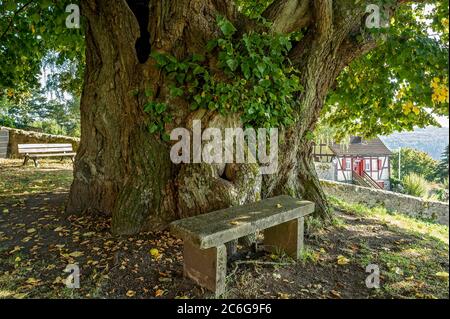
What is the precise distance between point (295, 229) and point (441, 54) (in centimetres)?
270

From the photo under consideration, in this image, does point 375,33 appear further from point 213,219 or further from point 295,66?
point 213,219

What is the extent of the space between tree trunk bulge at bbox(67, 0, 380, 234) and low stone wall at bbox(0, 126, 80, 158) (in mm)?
8272

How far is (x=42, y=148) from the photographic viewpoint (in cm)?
967

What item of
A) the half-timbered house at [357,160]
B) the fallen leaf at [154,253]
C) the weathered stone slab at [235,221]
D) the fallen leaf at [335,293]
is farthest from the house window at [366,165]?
the fallen leaf at [154,253]

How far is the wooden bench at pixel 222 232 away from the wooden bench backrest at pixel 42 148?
8.79 meters

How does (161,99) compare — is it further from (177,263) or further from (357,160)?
(357,160)

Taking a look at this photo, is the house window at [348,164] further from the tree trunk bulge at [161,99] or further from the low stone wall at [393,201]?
the tree trunk bulge at [161,99]

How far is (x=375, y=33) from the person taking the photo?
365 cm

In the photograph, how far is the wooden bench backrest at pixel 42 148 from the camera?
9.30 metres

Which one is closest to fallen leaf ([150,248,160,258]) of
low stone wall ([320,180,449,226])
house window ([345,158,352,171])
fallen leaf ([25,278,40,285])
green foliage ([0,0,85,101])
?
fallen leaf ([25,278,40,285])

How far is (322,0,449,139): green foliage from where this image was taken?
360cm

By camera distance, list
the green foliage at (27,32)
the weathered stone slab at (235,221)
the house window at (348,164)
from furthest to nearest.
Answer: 1. the house window at (348,164)
2. the green foliage at (27,32)
3. the weathered stone slab at (235,221)

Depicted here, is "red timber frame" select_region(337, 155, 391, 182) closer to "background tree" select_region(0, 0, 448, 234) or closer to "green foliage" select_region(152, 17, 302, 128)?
"background tree" select_region(0, 0, 448, 234)

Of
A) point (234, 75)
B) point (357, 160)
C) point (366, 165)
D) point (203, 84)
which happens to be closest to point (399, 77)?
point (234, 75)
